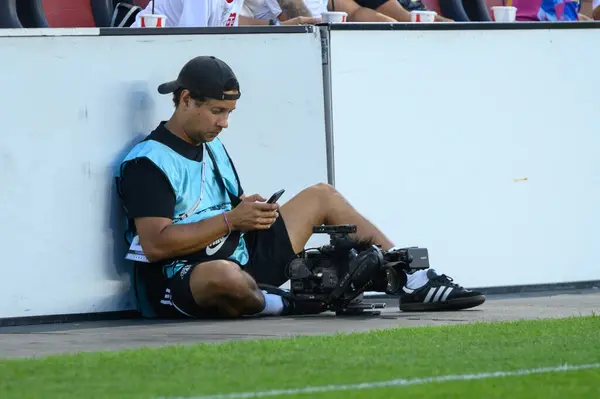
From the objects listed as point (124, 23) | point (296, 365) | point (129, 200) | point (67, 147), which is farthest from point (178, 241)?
point (124, 23)

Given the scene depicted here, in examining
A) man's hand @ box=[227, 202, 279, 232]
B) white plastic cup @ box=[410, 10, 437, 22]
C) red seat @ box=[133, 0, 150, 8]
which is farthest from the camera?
red seat @ box=[133, 0, 150, 8]

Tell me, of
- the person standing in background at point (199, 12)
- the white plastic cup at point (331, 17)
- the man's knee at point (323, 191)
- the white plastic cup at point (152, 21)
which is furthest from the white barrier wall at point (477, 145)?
the white plastic cup at point (152, 21)

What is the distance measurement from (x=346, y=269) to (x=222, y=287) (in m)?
0.65

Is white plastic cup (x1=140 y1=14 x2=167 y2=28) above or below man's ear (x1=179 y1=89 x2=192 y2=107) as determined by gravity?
above

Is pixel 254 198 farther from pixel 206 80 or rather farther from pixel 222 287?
pixel 206 80

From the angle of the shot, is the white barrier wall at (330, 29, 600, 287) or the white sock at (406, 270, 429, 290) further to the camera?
the white barrier wall at (330, 29, 600, 287)

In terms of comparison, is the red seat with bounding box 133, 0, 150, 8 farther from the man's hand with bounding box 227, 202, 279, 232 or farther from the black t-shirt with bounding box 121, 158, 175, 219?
the man's hand with bounding box 227, 202, 279, 232

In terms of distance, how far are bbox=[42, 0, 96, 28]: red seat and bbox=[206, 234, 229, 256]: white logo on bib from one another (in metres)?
3.39

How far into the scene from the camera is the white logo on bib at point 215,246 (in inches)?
283

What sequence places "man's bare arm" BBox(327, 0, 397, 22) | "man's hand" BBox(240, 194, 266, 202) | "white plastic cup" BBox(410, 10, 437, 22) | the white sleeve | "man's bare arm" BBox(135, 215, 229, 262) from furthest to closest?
"man's bare arm" BBox(327, 0, 397, 22)
the white sleeve
"white plastic cup" BBox(410, 10, 437, 22)
"man's hand" BBox(240, 194, 266, 202)
"man's bare arm" BBox(135, 215, 229, 262)

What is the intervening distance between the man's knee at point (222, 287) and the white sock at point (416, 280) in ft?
2.78

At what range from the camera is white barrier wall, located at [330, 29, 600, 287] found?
8.37 meters

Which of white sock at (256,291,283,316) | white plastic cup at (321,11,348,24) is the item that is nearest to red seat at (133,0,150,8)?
white plastic cup at (321,11,348,24)

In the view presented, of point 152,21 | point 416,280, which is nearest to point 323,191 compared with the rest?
point 416,280
